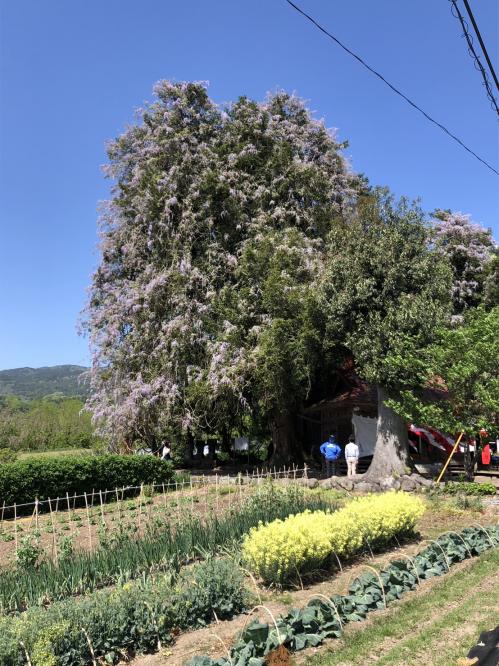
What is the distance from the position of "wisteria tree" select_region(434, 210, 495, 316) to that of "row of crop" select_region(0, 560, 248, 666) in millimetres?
23424

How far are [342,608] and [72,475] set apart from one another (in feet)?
41.5

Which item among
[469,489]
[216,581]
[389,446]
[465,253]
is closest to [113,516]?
[216,581]

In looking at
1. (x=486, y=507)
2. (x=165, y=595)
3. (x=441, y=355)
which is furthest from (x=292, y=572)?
(x=441, y=355)

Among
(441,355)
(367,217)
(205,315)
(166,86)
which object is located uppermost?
(166,86)

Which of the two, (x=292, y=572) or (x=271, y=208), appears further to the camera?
(x=271, y=208)

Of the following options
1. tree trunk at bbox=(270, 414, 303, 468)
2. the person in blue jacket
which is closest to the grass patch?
the person in blue jacket

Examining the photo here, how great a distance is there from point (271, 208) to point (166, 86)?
6.83 m

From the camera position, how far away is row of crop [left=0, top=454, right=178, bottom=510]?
15.7 meters

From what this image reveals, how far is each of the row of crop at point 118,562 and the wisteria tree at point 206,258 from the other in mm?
9374

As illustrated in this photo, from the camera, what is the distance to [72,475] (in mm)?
16625

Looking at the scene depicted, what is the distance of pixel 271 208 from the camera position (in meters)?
21.2

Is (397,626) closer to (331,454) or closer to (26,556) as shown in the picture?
(26,556)

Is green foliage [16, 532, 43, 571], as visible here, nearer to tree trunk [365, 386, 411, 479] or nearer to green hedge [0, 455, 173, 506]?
green hedge [0, 455, 173, 506]

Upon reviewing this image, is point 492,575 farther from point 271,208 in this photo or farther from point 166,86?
point 166,86
